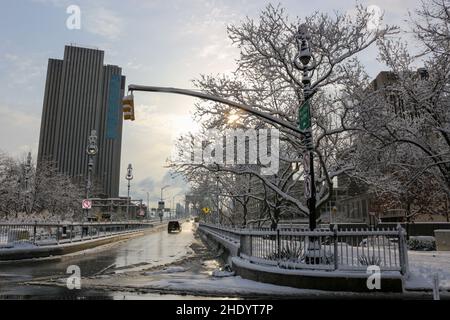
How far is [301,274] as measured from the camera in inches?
476

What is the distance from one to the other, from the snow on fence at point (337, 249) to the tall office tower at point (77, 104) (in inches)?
1774

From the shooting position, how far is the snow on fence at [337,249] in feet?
39.4

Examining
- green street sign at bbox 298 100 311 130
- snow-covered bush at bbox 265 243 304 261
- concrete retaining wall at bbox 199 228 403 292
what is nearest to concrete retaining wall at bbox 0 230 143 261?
snow-covered bush at bbox 265 243 304 261

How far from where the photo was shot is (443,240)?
2528 centimetres

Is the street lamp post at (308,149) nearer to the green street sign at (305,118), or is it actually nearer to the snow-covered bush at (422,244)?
the green street sign at (305,118)

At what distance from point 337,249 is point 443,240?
16.6m

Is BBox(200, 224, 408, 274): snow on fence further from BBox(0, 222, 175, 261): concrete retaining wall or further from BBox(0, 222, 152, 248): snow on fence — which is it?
BBox(0, 222, 152, 248): snow on fence

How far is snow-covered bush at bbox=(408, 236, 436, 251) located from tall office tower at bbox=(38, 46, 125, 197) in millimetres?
40255

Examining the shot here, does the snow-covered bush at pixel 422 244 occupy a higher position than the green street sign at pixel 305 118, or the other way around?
the green street sign at pixel 305 118

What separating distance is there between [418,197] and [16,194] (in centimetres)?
4993

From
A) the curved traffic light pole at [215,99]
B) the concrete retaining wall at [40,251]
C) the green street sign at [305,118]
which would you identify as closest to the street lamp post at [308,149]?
the green street sign at [305,118]

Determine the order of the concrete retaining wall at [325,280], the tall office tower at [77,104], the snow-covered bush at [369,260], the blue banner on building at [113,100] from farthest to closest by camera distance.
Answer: the tall office tower at [77,104], the blue banner on building at [113,100], the snow-covered bush at [369,260], the concrete retaining wall at [325,280]
